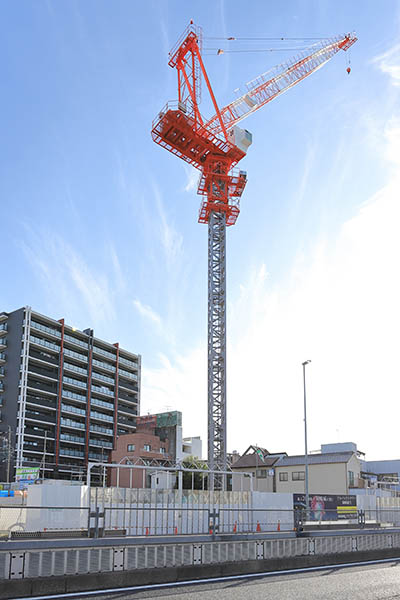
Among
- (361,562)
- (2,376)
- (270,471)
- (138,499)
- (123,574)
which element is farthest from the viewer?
(2,376)

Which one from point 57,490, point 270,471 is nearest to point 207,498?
point 57,490

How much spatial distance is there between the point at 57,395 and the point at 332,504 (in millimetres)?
71017

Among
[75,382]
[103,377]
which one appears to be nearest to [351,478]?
[75,382]

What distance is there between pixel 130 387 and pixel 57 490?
304ft

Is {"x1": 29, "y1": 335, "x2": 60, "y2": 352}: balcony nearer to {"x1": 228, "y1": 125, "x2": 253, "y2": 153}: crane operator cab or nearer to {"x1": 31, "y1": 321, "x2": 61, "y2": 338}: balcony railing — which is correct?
{"x1": 31, "y1": 321, "x2": 61, "y2": 338}: balcony railing

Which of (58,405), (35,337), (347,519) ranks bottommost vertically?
Result: (347,519)

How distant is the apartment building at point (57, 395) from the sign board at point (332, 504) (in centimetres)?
6352

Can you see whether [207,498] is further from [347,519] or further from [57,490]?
[347,519]

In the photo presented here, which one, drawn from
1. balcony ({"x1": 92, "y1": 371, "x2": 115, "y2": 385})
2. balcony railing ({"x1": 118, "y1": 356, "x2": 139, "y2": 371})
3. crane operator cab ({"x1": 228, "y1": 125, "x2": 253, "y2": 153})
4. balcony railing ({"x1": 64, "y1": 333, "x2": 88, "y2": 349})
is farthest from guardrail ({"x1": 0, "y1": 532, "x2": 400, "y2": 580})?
balcony railing ({"x1": 118, "y1": 356, "x2": 139, "y2": 371})

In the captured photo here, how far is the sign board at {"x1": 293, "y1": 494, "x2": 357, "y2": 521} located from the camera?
36.9 m

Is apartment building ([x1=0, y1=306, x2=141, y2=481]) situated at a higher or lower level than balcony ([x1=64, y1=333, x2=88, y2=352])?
lower

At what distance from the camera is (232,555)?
1310cm

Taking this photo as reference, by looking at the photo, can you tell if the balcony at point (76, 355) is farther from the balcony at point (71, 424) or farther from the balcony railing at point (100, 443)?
the balcony railing at point (100, 443)

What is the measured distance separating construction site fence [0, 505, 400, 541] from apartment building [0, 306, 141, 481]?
69626mm
